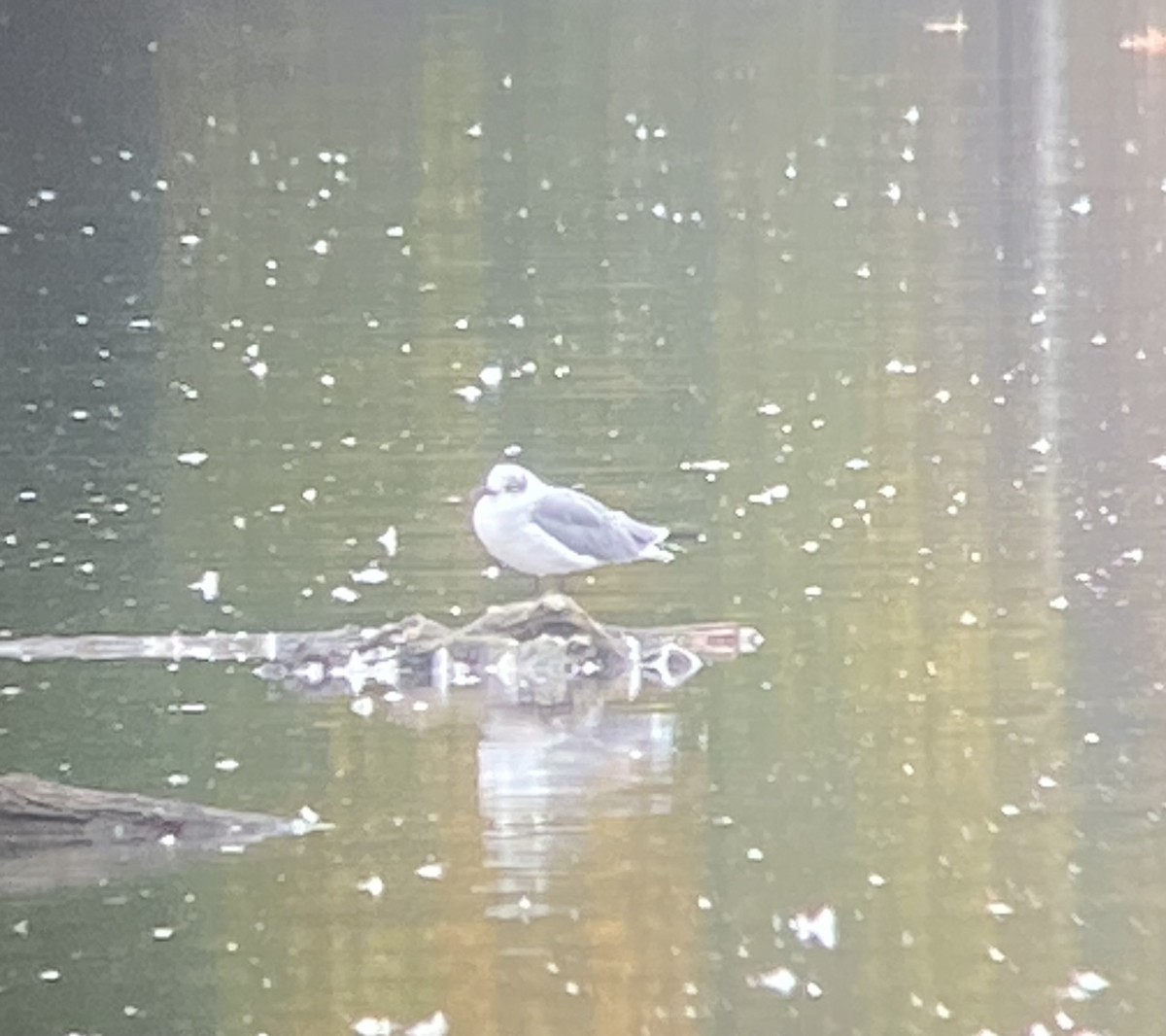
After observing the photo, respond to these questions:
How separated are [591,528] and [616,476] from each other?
1.1 inches

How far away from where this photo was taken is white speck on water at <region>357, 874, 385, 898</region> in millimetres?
710

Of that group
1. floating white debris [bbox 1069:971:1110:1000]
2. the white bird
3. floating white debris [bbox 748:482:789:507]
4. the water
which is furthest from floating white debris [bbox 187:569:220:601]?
floating white debris [bbox 1069:971:1110:1000]

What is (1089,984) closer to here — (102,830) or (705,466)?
(705,466)

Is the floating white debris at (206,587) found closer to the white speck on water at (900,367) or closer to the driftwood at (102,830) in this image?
the driftwood at (102,830)

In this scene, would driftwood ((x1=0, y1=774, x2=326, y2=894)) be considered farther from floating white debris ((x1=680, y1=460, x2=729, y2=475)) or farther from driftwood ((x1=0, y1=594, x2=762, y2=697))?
floating white debris ((x1=680, y1=460, x2=729, y2=475))

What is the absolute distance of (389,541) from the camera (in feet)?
2.48

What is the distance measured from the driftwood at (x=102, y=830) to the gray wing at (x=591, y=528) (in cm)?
15

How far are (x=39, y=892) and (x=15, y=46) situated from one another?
372 mm

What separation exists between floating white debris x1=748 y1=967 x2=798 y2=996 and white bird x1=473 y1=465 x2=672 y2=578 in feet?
0.56

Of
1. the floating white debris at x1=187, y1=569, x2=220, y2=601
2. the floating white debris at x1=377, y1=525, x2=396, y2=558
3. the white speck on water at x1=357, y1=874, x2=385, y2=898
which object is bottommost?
the white speck on water at x1=357, y1=874, x2=385, y2=898

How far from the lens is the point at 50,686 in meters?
0.73

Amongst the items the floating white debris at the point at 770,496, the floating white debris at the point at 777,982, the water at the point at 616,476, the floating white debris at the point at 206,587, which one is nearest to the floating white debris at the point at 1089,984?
the water at the point at 616,476

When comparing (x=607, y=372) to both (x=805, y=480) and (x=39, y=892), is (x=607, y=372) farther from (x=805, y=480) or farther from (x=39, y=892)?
(x=39, y=892)

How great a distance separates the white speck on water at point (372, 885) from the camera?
710 millimetres
